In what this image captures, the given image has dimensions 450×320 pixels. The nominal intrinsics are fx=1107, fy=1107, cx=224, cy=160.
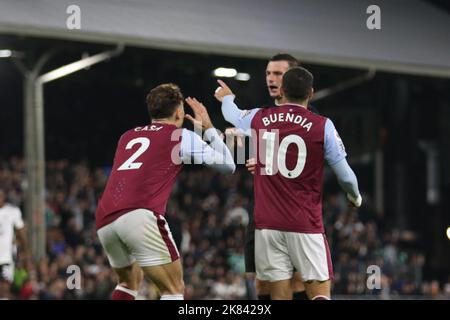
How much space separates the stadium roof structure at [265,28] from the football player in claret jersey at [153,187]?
880 cm

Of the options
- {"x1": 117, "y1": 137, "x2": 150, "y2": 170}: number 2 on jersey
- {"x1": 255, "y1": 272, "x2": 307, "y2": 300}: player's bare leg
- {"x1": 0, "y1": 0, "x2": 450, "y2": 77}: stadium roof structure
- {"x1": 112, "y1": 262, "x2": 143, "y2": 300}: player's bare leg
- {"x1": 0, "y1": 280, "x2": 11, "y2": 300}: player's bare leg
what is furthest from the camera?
{"x1": 0, "y1": 0, "x2": 450, "y2": 77}: stadium roof structure

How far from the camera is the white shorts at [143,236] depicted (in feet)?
26.0

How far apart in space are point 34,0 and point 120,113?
8267mm

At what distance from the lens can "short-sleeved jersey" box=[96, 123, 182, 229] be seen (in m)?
7.98

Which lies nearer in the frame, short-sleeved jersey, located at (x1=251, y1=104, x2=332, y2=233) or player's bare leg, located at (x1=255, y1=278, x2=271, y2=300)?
short-sleeved jersey, located at (x1=251, y1=104, x2=332, y2=233)

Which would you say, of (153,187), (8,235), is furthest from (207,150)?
(8,235)

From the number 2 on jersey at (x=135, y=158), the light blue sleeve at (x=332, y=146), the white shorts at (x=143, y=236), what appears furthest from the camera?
the number 2 on jersey at (x=135, y=158)

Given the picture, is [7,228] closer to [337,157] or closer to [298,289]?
[298,289]

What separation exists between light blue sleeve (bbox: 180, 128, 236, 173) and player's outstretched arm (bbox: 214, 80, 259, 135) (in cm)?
20

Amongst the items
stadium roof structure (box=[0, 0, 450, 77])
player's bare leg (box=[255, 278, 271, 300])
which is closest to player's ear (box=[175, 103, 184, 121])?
player's bare leg (box=[255, 278, 271, 300])

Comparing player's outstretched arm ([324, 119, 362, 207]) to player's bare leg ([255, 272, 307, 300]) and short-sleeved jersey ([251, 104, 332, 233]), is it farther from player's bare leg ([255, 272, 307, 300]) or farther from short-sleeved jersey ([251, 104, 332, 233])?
player's bare leg ([255, 272, 307, 300])

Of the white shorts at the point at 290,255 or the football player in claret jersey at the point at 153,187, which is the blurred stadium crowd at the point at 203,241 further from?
the white shorts at the point at 290,255

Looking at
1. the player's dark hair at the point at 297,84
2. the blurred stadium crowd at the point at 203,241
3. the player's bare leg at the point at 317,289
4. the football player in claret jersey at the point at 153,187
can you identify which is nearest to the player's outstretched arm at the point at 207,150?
the football player in claret jersey at the point at 153,187
